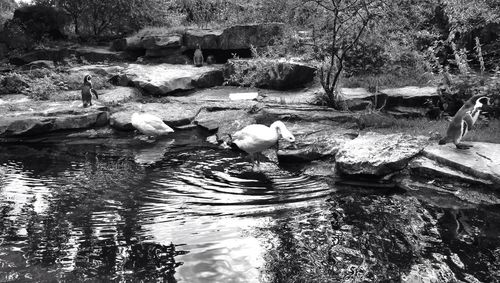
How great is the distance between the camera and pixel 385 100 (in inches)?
417

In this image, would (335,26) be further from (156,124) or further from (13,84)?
(13,84)

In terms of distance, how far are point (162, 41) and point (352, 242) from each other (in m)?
14.3

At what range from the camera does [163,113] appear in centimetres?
1189

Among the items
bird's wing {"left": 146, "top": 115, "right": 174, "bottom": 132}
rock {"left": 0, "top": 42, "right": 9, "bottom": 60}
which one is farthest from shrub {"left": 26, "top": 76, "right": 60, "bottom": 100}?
rock {"left": 0, "top": 42, "right": 9, "bottom": 60}

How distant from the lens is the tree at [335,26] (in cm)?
963

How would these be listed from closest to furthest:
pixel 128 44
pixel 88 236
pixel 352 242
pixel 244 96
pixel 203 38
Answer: pixel 352 242 → pixel 88 236 → pixel 244 96 → pixel 203 38 → pixel 128 44

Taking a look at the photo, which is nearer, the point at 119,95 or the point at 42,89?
the point at 42,89

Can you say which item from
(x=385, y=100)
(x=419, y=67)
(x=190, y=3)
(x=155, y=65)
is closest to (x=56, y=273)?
(x=385, y=100)

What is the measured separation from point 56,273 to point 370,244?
3.60m

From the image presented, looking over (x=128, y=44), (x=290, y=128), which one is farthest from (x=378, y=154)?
(x=128, y=44)

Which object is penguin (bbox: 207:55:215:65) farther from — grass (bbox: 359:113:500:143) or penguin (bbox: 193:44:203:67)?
grass (bbox: 359:113:500:143)

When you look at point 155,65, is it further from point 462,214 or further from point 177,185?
point 462,214

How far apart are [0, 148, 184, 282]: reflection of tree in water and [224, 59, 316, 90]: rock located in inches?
268

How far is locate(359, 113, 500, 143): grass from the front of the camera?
7887 mm
